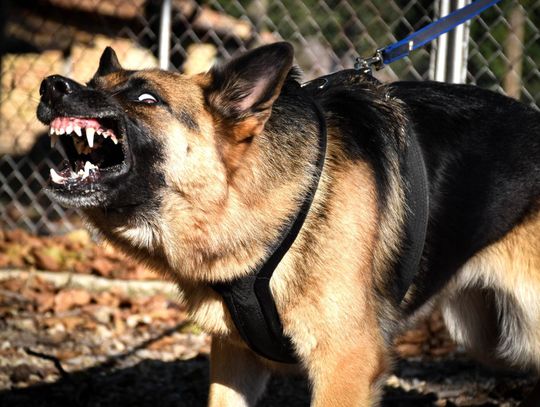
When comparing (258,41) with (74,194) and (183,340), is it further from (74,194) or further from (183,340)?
(74,194)

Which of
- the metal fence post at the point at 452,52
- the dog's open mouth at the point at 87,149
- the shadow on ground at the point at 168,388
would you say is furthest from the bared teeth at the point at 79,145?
the metal fence post at the point at 452,52

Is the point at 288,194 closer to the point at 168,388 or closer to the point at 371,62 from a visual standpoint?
the point at 371,62

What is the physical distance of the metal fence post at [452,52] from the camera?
516 centimetres

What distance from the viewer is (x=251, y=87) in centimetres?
275

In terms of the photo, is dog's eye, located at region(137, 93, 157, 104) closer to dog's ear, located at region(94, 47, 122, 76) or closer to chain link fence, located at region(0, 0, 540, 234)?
dog's ear, located at region(94, 47, 122, 76)

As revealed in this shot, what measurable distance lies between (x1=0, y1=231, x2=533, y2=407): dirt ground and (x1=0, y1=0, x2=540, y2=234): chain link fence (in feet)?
→ 2.90

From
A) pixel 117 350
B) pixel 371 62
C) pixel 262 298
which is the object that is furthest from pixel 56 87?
pixel 117 350

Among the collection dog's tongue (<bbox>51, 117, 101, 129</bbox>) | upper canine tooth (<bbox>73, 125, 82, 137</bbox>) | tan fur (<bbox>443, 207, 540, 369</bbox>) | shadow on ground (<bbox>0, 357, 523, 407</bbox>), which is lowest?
shadow on ground (<bbox>0, 357, 523, 407</bbox>)

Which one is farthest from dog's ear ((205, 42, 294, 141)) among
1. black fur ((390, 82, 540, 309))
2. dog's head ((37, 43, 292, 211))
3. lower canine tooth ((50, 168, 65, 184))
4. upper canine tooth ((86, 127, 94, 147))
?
black fur ((390, 82, 540, 309))

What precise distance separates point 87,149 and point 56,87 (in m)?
0.27

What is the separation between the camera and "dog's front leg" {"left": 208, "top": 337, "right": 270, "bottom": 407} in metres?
3.13

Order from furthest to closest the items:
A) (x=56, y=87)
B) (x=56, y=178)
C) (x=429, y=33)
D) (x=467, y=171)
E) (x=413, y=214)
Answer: (x=429, y=33) < (x=467, y=171) < (x=413, y=214) < (x=56, y=178) < (x=56, y=87)

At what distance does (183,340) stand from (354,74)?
92.9 inches

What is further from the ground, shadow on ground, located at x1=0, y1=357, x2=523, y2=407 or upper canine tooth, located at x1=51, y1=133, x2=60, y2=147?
upper canine tooth, located at x1=51, y1=133, x2=60, y2=147
